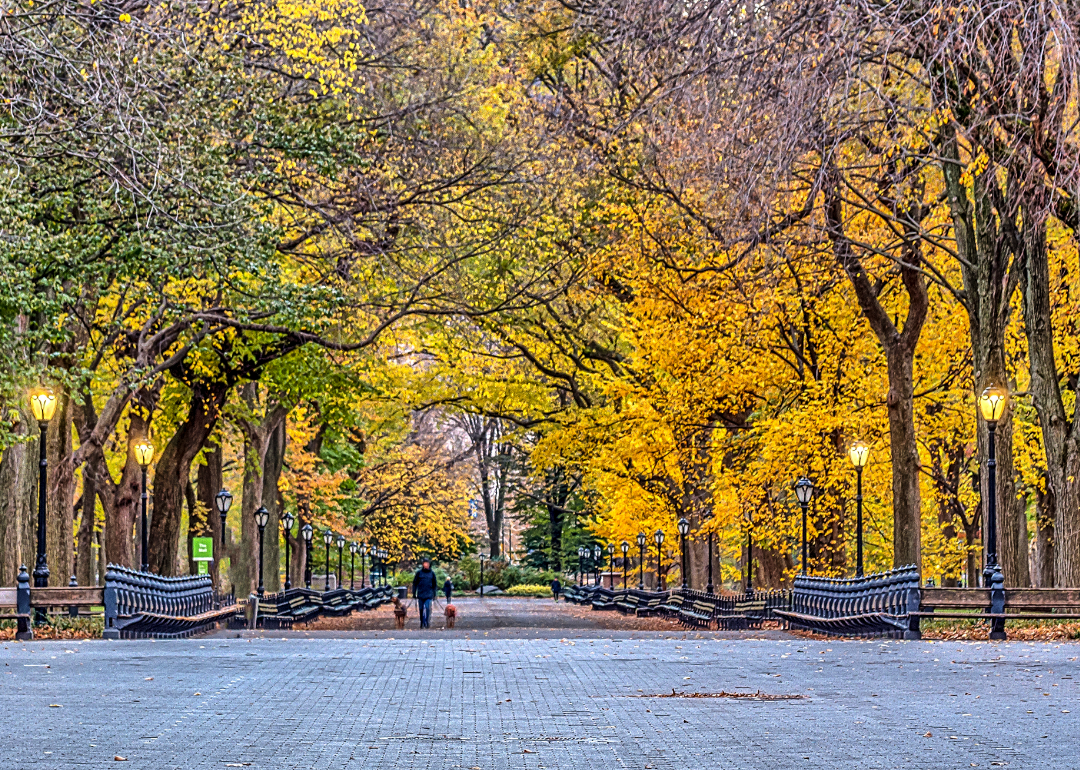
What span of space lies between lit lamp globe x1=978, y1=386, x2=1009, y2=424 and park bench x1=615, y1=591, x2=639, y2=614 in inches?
911

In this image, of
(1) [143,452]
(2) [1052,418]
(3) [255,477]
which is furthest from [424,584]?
(2) [1052,418]

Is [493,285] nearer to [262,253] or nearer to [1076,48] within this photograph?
[262,253]

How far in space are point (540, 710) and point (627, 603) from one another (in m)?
36.7

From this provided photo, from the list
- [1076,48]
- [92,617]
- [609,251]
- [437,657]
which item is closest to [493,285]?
[609,251]

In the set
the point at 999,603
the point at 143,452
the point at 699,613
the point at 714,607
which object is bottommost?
the point at 699,613

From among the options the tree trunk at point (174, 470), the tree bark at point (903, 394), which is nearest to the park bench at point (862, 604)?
the tree bark at point (903, 394)

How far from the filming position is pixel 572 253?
34.1 m

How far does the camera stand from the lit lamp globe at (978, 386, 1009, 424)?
22.5 meters

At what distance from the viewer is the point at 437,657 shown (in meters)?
16.5

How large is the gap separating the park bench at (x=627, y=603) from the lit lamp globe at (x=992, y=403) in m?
23.1

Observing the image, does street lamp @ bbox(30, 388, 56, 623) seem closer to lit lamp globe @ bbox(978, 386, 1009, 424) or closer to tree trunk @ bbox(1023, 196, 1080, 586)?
lit lamp globe @ bbox(978, 386, 1009, 424)

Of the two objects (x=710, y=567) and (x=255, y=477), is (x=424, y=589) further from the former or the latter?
(x=710, y=567)

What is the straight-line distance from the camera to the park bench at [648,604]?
41.2 meters

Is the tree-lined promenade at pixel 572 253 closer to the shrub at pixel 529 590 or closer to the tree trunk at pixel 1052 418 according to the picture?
the tree trunk at pixel 1052 418
